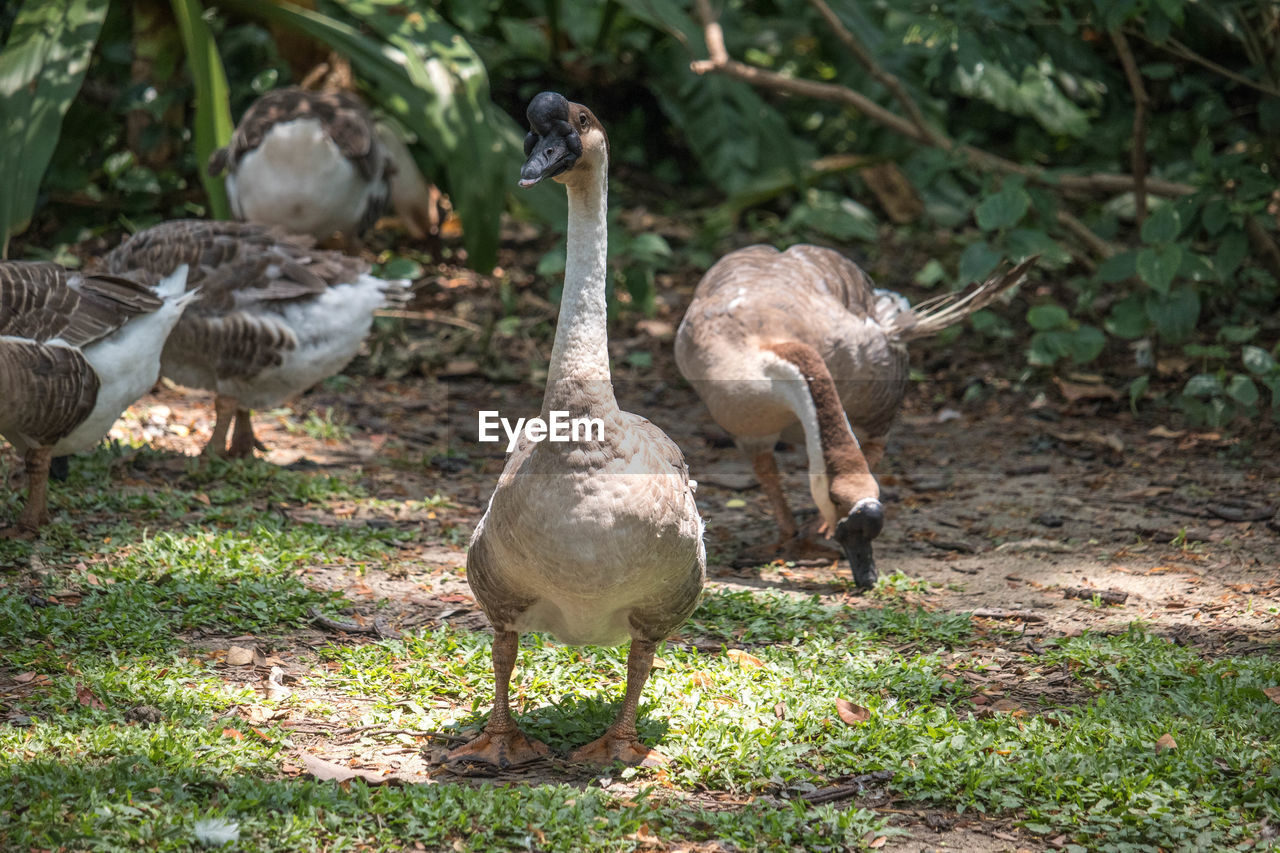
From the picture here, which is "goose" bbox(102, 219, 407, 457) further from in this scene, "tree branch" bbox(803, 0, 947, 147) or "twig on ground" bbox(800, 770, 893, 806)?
"twig on ground" bbox(800, 770, 893, 806)

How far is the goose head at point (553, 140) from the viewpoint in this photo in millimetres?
3479

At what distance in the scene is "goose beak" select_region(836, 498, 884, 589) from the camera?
553 centimetres

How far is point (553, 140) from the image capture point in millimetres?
3537

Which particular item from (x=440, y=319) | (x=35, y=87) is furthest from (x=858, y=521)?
(x=35, y=87)

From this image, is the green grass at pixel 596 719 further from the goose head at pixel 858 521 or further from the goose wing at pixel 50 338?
the goose wing at pixel 50 338

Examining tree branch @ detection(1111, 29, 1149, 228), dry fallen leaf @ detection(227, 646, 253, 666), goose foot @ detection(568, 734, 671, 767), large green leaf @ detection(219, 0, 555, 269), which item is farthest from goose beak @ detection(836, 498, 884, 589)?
large green leaf @ detection(219, 0, 555, 269)

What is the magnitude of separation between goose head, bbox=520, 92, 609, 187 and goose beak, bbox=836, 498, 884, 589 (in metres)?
2.50

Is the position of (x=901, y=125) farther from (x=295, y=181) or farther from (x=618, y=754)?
(x=618, y=754)

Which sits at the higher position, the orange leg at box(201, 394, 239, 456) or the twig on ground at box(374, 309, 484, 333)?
the twig on ground at box(374, 309, 484, 333)

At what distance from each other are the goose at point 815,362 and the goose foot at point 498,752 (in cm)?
210

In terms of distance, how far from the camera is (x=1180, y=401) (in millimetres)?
7539

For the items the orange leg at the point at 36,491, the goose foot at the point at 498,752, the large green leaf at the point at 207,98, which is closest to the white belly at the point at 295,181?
the large green leaf at the point at 207,98

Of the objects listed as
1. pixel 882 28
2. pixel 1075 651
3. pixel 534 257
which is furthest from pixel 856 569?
pixel 882 28

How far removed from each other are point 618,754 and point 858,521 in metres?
1.99
